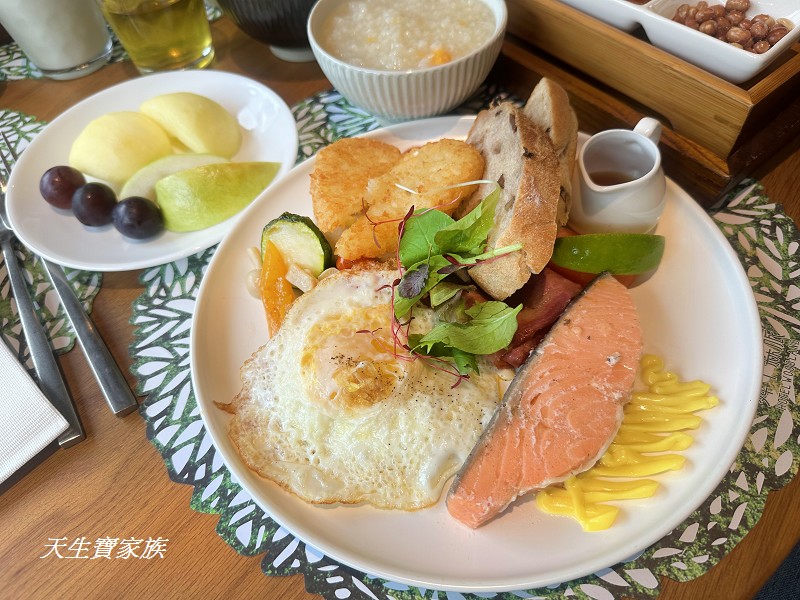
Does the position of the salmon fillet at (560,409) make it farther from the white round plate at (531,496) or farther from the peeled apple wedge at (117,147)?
the peeled apple wedge at (117,147)

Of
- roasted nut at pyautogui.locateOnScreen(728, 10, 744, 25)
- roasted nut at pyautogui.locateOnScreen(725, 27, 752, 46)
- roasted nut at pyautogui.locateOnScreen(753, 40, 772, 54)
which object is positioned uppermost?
roasted nut at pyautogui.locateOnScreen(728, 10, 744, 25)

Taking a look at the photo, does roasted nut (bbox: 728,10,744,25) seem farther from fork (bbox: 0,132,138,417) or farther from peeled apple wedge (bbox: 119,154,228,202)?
fork (bbox: 0,132,138,417)

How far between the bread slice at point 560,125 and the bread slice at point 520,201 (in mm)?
47

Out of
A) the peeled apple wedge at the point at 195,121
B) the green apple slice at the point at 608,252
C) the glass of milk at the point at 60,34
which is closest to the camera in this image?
the green apple slice at the point at 608,252

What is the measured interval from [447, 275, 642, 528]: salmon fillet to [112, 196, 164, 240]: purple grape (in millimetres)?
1585

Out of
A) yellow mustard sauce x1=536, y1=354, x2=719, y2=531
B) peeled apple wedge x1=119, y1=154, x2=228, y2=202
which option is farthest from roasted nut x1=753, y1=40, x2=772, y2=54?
peeled apple wedge x1=119, y1=154, x2=228, y2=202

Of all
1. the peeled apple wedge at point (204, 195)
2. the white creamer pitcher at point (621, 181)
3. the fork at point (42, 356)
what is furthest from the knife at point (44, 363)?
the white creamer pitcher at point (621, 181)

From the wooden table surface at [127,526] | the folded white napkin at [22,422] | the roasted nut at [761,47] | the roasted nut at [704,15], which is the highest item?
the roasted nut at [704,15]

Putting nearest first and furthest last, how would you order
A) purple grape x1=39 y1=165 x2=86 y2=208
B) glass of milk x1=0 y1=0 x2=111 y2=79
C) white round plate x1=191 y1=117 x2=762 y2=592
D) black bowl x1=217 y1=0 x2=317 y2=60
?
1. white round plate x1=191 y1=117 x2=762 y2=592
2. purple grape x1=39 y1=165 x2=86 y2=208
3. black bowl x1=217 y1=0 x2=317 y2=60
4. glass of milk x1=0 y1=0 x2=111 y2=79

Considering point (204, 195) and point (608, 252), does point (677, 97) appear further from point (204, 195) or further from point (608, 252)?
point (204, 195)

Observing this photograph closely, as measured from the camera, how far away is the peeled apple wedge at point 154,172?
7.73 ft

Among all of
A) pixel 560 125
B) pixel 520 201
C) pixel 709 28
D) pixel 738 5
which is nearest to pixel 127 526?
pixel 520 201

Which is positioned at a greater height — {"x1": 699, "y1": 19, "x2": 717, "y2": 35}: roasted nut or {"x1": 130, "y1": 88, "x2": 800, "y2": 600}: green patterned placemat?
{"x1": 699, "y1": 19, "x2": 717, "y2": 35}: roasted nut

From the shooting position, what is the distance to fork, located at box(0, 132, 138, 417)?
6.27ft
